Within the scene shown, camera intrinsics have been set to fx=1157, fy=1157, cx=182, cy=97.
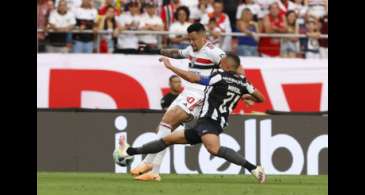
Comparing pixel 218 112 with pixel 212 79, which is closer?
pixel 212 79

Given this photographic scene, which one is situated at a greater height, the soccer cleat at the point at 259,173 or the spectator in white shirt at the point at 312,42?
the spectator in white shirt at the point at 312,42

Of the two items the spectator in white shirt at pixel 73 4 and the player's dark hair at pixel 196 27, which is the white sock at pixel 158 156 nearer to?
the player's dark hair at pixel 196 27

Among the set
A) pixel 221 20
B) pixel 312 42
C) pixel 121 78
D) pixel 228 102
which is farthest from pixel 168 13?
pixel 228 102

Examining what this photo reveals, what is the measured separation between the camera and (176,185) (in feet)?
59.7

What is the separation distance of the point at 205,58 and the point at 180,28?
626 centimetres

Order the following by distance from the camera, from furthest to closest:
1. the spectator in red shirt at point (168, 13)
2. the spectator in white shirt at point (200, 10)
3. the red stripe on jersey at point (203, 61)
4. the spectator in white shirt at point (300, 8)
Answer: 1. the spectator in white shirt at point (300, 8)
2. the spectator in white shirt at point (200, 10)
3. the spectator in red shirt at point (168, 13)
4. the red stripe on jersey at point (203, 61)

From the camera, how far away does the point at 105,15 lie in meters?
25.9

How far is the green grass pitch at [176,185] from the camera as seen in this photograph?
16.6 m

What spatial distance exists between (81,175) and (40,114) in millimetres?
3532

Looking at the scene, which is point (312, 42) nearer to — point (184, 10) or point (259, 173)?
point (184, 10)

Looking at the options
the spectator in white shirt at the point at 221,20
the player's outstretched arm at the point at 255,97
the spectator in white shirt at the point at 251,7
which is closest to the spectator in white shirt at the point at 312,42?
the spectator in white shirt at the point at 251,7

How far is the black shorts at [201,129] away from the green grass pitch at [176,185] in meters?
0.76
